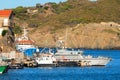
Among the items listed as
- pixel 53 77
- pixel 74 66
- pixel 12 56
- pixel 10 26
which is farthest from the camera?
pixel 10 26

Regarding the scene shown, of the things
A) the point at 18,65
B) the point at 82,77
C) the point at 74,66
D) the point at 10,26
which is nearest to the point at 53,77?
the point at 82,77

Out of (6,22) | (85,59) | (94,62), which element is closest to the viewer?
(94,62)

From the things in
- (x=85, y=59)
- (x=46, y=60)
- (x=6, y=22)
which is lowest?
(x=85, y=59)


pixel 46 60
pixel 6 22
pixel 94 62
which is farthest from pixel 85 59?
pixel 6 22

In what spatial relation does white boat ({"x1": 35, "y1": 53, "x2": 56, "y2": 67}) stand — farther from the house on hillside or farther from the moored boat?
the house on hillside

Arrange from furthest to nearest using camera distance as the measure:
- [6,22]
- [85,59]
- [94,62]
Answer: [6,22], [85,59], [94,62]

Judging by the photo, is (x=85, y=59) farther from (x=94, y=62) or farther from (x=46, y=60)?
(x=46, y=60)

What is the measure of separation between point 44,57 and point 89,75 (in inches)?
732

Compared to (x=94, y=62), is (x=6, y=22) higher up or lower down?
higher up

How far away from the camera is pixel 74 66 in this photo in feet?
407

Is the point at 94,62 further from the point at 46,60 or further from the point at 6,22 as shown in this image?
the point at 6,22

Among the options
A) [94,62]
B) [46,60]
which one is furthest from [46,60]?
[94,62]

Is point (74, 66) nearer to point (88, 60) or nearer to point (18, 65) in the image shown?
point (88, 60)

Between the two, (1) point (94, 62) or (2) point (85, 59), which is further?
(2) point (85, 59)
